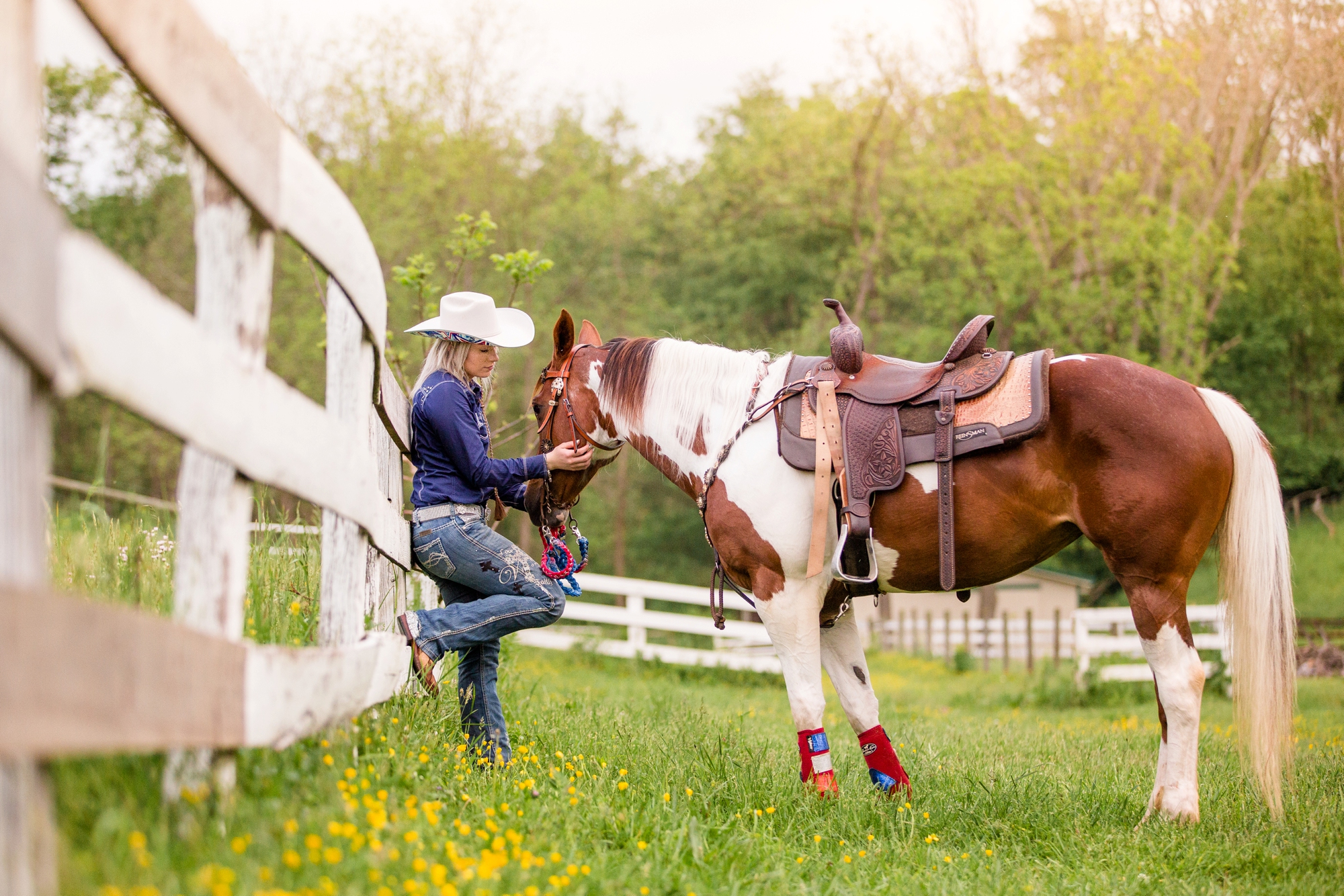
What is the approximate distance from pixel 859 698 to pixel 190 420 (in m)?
3.33

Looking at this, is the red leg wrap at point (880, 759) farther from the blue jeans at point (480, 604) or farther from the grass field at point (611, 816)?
the blue jeans at point (480, 604)

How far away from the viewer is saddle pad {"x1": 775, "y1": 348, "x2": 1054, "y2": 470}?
3.84 m

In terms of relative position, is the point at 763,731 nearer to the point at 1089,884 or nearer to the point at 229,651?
the point at 1089,884

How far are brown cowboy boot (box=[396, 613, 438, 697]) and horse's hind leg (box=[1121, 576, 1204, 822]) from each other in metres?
2.73

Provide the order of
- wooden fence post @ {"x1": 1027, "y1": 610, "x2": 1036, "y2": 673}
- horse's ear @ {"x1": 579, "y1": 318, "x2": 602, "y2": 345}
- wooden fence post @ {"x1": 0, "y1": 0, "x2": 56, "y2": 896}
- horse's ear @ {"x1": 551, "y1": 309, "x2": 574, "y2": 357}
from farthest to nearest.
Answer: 1. wooden fence post @ {"x1": 1027, "y1": 610, "x2": 1036, "y2": 673}
2. horse's ear @ {"x1": 579, "y1": 318, "x2": 602, "y2": 345}
3. horse's ear @ {"x1": 551, "y1": 309, "x2": 574, "y2": 357}
4. wooden fence post @ {"x1": 0, "y1": 0, "x2": 56, "y2": 896}

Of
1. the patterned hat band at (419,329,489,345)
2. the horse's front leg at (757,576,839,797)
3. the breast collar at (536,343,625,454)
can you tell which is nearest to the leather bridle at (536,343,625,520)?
the breast collar at (536,343,625,454)

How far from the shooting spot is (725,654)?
1245 cm

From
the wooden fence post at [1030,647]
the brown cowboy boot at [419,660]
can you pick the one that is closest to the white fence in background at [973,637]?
the wooden fence post at [1030,647]

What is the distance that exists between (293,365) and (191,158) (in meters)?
22.4

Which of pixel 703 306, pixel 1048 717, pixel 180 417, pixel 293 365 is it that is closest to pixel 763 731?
pixel 1048 717

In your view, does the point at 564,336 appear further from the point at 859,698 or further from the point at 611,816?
the point at 611,816

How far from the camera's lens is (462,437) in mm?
3938

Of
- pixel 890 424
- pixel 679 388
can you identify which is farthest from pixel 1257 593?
pixel 679 388

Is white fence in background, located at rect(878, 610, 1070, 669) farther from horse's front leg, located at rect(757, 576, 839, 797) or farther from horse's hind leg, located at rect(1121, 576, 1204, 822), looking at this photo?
horse's front leg, located at rect(757, 576, 839, 797)
